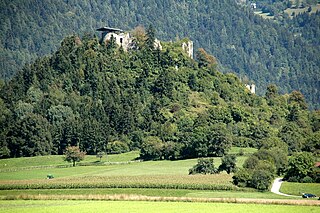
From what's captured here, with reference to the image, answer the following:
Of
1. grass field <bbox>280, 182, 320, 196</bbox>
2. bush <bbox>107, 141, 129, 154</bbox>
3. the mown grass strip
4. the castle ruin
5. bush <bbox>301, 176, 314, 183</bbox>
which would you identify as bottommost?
the mown grass strip

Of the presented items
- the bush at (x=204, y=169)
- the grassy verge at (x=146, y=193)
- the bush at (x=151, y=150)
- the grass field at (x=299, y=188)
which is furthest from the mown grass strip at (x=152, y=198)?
the bush at (x=151, y=150)

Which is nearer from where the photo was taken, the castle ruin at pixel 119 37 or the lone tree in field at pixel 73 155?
the lone tree in field at pixel 73 155

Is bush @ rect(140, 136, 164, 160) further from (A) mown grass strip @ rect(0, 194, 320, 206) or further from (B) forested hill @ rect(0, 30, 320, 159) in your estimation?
(A) mown grass strip @ rect(0, 194, 320, 206)

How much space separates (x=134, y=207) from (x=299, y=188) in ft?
100

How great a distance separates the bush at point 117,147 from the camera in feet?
486

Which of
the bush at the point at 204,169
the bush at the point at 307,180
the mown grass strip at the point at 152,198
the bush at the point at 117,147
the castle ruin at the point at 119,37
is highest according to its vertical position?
the castle ruin at the point at 119,37

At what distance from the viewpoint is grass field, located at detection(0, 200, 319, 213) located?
2817 inches

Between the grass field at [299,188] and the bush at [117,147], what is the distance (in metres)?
52.0

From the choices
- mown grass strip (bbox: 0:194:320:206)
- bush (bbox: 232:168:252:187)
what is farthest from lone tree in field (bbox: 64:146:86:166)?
mown grass strip (bbox: 0:194:320:206)

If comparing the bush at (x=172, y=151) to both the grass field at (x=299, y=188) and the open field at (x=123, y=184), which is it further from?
the grass field at (x=299, y=188)

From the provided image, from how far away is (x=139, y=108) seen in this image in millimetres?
170250

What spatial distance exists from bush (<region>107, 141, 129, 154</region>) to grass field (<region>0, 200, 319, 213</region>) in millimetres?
67902

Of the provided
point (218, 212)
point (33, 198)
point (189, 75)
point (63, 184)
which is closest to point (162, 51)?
point (189, 75)

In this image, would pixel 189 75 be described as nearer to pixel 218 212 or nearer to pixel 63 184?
pixel 63 184
